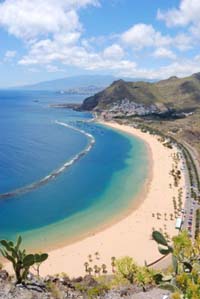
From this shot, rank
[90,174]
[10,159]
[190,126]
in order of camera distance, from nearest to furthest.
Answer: [90,174], [10,159], [190,126]

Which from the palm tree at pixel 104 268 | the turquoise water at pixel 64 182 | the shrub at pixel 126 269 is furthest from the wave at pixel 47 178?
the shrub at pixel 126 269

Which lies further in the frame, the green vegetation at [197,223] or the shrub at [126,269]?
the green vegetation at [197,223]

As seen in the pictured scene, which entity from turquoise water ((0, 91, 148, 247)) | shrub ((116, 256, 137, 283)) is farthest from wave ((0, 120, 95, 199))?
shrub ((116, 256, 137, 283))

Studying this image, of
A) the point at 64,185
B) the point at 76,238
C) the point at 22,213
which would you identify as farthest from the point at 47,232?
the point at 64,185

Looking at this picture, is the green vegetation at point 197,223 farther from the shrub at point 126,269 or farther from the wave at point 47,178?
the wave at point 47,178

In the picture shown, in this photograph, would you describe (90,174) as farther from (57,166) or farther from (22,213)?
(22,213)

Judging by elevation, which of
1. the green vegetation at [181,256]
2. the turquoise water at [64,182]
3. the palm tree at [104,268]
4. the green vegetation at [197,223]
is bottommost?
the palm tree at [104,268]

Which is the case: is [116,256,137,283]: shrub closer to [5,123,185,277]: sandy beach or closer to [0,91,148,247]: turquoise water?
[5,123,185,277]: sandy beach
